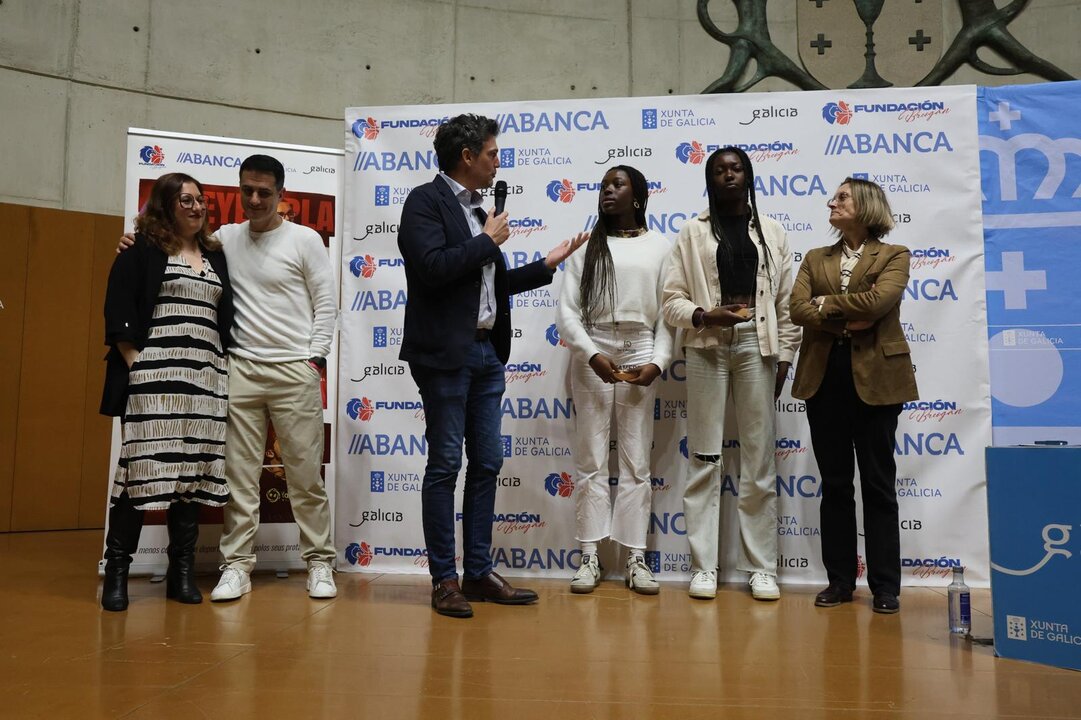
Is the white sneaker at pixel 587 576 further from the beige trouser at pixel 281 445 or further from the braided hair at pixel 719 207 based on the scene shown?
the braided hair at pixel 719 207

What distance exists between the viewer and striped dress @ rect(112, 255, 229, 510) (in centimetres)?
306

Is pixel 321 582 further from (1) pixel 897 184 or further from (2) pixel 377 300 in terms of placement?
(1) pixel 897 184

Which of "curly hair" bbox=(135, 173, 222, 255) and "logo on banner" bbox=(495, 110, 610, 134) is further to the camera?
"logo on banner" bbox=(495, 110, 610, 134)

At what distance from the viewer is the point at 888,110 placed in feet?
12.7

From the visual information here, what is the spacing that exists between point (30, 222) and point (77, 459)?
1.57m

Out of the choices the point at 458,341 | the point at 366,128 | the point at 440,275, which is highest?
the point at 366,128

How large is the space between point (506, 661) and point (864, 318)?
1853mm

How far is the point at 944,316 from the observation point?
375cm

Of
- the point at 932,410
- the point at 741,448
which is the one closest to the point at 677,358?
the point at 741,448

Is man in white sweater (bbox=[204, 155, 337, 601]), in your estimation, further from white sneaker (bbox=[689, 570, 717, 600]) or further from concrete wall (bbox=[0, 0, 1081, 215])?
→ concrete wall (bbox=[0, 0, 1081, 215])

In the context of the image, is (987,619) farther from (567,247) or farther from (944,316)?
(567,247)

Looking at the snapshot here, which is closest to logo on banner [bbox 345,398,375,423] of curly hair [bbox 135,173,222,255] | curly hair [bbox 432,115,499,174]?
curly hair [bbox 135,173,222,255]

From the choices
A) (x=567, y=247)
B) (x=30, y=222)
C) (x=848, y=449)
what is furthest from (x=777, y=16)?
(x=30, y=222)

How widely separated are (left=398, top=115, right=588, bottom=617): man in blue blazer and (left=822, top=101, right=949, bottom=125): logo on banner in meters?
1.77
